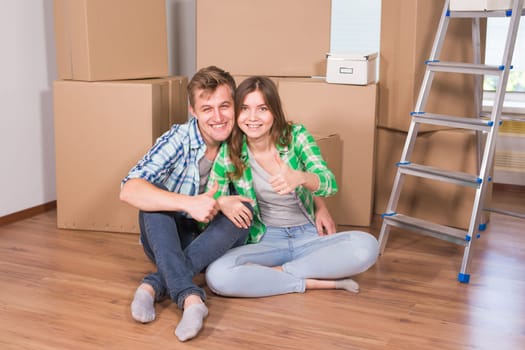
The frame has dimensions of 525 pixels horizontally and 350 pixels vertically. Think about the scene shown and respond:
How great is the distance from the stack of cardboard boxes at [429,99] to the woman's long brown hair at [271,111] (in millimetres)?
865

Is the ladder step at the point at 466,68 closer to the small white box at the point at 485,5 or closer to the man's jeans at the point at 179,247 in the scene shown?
the small white box at the point at 485,5

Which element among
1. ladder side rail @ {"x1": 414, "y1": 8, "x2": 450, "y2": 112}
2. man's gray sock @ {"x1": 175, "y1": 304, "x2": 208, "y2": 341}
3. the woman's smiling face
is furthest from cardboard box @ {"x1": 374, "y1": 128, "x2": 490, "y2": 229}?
man's gray sock @ {"x1": 175, "y1": 304, "x2": 208, "y2": 341}

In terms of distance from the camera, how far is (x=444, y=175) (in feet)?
8.66

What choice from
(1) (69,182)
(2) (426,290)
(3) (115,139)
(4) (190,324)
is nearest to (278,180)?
(4) (190,324)

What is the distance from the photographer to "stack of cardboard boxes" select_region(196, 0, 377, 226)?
10.2ft

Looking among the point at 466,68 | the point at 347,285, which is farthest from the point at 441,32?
the point at 347,285

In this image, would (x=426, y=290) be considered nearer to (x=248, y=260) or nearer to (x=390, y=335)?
(x=390, y=335)

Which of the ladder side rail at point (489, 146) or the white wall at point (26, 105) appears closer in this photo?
the ladder side rail at point (489, 146)

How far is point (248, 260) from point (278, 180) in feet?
1.03

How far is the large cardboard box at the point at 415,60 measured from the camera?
298 cm

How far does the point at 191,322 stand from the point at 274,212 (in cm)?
59

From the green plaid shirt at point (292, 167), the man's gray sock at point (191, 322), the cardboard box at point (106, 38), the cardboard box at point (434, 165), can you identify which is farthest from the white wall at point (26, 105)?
the cardboard box at point (434, 165)

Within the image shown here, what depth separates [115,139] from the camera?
2.96m

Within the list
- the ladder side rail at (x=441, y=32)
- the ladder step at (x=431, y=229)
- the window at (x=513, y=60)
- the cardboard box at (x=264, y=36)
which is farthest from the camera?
the window at (x=513, y=60)
